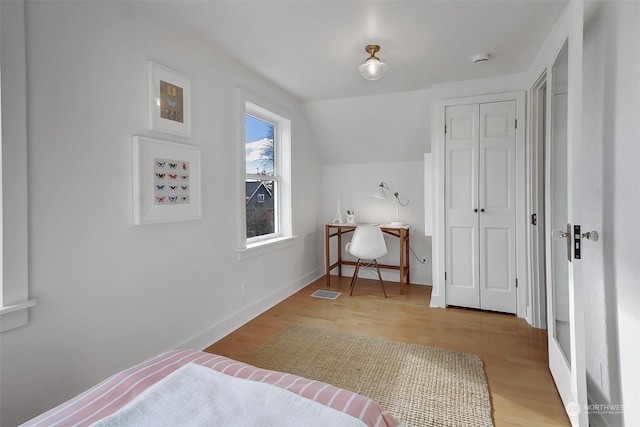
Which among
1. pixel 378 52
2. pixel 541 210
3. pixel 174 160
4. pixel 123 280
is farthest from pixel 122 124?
pixel 541 210

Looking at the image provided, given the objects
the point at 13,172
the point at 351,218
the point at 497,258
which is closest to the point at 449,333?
the point at 497,258

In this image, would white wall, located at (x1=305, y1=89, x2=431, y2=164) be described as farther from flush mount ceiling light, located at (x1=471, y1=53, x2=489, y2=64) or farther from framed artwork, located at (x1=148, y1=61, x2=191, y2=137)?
framed artwork, located at (x1=148, y1=61, x2=191, y2=137)

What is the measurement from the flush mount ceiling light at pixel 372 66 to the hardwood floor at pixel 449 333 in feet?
6.76

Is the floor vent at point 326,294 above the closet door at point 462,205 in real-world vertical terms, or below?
below

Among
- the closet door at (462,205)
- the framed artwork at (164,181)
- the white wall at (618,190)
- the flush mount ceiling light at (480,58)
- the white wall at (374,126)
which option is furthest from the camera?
the white wall at (374,126)

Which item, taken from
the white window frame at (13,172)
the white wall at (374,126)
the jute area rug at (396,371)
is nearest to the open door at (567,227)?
the jute area rug at (396,371)

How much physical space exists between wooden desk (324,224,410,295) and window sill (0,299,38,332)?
310cm

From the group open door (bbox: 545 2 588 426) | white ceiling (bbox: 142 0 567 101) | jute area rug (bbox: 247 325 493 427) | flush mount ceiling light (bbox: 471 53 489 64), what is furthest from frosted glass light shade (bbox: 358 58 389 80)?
jute area rug (bbox: 247 325 493 427)

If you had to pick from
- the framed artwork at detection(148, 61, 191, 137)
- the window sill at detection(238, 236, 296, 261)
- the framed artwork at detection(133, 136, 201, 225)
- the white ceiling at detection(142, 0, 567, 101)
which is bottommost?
the window sill at detection(238, 236, 296, 261)

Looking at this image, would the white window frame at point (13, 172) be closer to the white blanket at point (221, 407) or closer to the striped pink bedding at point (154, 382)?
the striped pink bedding at point (154, 382)

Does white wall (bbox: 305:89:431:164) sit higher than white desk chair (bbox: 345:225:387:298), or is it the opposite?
white wall (bbox: 305:89:431:164)

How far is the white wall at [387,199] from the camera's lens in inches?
168

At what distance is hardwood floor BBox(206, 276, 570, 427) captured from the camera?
72.7 inches

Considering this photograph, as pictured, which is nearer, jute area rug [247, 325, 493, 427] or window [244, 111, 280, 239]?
jute area rug [247, 325, 493, 427]
